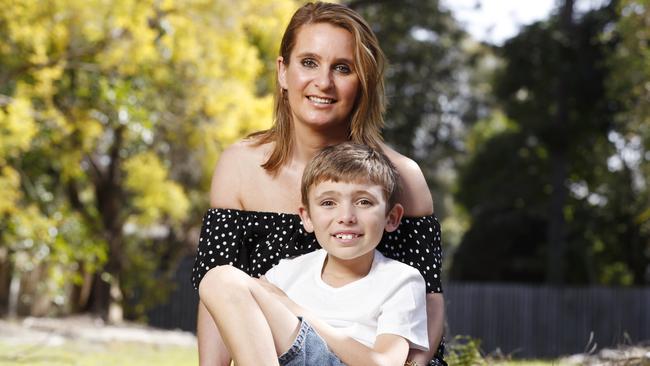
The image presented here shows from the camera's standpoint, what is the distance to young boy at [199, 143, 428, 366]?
244cm

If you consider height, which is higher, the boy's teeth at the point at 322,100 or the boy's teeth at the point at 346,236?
the boy's teeth at the point at 322,100

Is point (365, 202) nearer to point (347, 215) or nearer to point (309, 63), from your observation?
point (347, 215)

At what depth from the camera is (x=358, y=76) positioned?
2986 mm

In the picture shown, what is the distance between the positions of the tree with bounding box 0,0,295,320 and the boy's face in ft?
20.8

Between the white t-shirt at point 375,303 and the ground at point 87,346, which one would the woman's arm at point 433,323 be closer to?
the white t-shirt at point 375,303

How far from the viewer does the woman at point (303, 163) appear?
2.98 metres

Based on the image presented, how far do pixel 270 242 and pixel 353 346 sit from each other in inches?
27.5

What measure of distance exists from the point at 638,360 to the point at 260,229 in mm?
2395

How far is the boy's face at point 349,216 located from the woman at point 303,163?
32 centimetres

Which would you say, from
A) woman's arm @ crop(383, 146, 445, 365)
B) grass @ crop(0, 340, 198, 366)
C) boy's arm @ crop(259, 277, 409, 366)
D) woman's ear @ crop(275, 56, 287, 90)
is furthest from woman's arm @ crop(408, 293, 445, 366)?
grass @ crop(0, 340, 198, 366)

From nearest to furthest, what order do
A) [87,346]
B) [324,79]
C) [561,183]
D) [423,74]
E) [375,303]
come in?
1. [375,303]
2. [324,79]
3. [87,346]
4. [561,183]
5. [423,74]

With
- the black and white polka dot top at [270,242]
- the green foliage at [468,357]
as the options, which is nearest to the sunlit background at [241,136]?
the green foliage at [468,357]

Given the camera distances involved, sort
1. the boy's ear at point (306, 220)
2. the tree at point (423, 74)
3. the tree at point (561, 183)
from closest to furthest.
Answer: the boy's ear at point (306, 220), the tree at point (561, 183), the tree at point (423, 74)

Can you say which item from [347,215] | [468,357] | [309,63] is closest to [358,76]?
[309,63]
